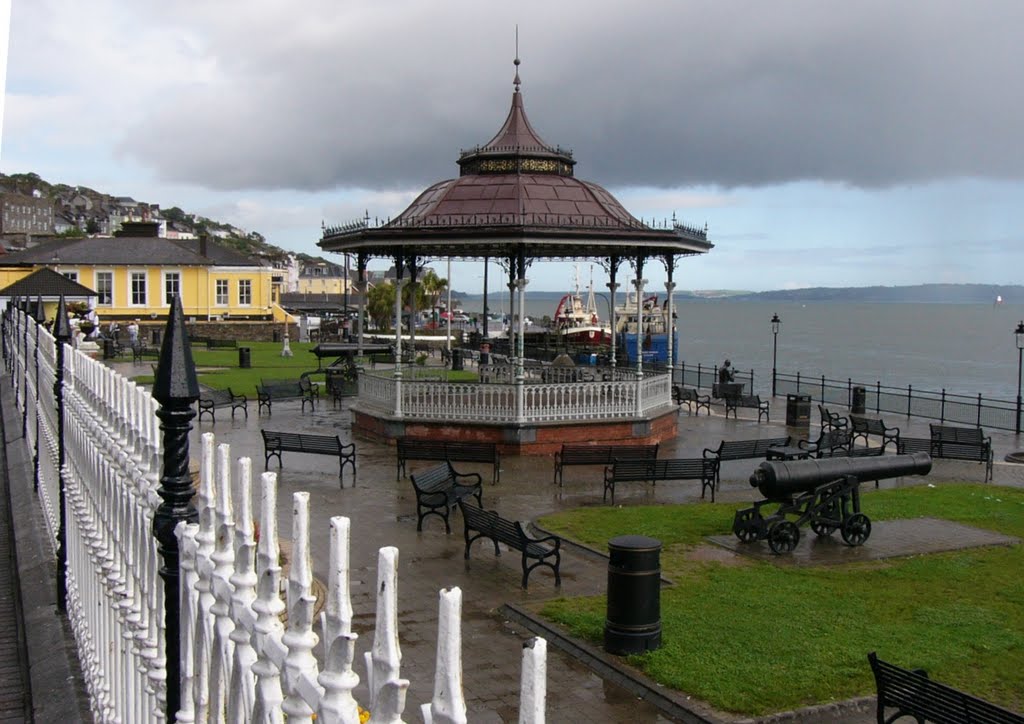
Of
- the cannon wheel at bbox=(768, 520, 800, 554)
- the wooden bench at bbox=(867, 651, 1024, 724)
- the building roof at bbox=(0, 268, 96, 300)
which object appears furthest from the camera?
the building roof at bbox=(0, 268, 96, 300)

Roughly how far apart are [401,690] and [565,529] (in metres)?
12.7

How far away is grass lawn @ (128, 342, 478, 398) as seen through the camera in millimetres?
35000

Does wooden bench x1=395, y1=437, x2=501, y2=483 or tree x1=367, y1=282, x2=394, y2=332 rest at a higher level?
tree x1=367, y1=282, x2=394, y2=332

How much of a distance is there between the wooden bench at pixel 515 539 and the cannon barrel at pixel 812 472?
3.10m

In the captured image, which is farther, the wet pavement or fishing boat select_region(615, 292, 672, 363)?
fishing boat select_region(615, 292, 672, 363)

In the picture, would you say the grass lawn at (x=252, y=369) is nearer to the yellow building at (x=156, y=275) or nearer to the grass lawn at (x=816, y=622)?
the yellow building at (x=156, y=275)

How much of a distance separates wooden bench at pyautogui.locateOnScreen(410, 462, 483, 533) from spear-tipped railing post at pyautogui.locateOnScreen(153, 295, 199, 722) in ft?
34.0

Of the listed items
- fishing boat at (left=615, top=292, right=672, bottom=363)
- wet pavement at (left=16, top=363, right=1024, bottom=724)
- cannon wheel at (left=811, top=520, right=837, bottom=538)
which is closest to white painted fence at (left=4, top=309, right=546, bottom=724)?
wet pavement at (left=16, top=363, right=1024, bottom=724)

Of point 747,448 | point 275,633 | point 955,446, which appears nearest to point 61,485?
point 275,633

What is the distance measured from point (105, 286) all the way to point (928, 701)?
62663mm

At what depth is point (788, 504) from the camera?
45.2 feet

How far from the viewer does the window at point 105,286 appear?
62.0 meters

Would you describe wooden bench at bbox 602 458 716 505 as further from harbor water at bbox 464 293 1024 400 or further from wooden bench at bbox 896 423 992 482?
harbor water at bbox 464 293 1024 400

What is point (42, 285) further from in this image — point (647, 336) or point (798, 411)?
point (647, 336)
